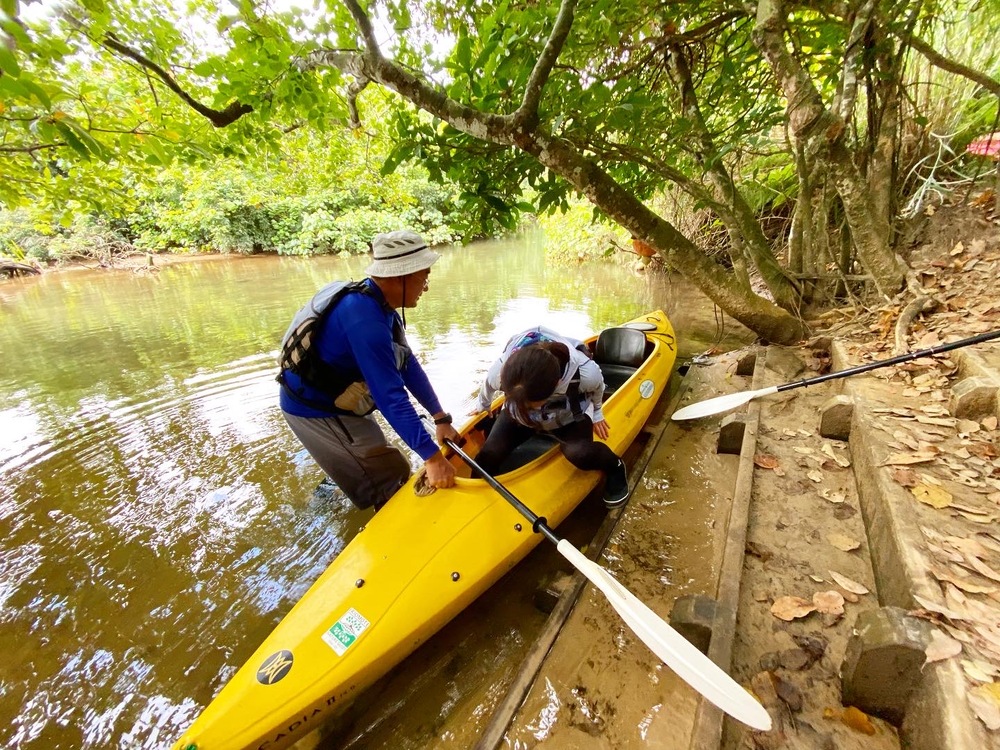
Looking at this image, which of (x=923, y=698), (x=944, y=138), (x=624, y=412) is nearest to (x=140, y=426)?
(x=624, y=412)

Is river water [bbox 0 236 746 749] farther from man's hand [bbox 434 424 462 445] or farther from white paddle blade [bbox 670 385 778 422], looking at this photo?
white paddle blade [bbox 670 385 778 422]

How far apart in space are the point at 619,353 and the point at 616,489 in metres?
1.91

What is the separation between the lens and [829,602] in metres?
1.80

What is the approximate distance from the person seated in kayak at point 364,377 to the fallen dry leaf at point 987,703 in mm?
2070

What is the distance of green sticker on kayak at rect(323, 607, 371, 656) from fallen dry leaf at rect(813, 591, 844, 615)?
1.99 m

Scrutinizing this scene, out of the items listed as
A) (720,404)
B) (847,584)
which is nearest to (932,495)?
(847,584)

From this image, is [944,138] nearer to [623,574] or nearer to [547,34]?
[547,34]

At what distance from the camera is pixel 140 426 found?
189 inches

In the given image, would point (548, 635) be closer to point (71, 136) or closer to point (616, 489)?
point (616, 489)

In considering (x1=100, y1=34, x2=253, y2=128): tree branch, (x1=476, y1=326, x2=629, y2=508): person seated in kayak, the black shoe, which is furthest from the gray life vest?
(x1=100, y1=34, x2=253, y2=128): tree branch

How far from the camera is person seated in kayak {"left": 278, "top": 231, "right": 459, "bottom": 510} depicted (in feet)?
7.16

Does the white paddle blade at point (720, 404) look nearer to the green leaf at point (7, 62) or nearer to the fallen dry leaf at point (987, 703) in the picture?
the fallen dry leaf at point (987, 703)

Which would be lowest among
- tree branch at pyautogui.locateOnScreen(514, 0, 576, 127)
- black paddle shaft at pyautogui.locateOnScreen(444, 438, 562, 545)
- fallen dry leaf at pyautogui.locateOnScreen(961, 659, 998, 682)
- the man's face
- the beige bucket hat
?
black paddle shaft at pyautogui.locateOnScreen(444, 438, 562, 545)

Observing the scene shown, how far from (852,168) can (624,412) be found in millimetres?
3337
